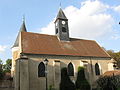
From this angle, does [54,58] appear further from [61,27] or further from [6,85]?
[6,85]

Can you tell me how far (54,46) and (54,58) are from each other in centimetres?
298

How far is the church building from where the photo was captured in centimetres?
2777

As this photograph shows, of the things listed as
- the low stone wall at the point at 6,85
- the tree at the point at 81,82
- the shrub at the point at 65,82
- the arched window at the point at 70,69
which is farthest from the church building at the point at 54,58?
the low stone wall at the point at 6,85

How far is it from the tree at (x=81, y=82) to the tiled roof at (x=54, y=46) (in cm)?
363

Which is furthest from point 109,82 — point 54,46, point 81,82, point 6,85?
point 6,85

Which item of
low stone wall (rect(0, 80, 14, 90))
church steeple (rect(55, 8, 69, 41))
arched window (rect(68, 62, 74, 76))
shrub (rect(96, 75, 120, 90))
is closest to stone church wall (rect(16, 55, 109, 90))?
arched window (rect(68, 62, 74, 76))

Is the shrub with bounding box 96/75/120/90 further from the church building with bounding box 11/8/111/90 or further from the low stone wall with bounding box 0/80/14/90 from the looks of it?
the low stone wall with bounding box 0/80/14/90

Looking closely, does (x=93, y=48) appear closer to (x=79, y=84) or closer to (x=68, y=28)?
(x=68, y=28)

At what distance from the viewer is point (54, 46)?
32.8 m

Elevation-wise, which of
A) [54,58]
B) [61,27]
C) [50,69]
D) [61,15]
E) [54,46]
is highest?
[61,15]

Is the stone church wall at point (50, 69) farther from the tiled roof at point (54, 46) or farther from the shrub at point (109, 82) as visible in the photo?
the shrub at point (109, 82)

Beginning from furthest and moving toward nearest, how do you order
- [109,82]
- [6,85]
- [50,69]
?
[6,85], [109,82], [50,69]

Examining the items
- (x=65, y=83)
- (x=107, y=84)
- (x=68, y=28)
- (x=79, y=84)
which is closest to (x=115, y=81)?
(x=107, y=84)

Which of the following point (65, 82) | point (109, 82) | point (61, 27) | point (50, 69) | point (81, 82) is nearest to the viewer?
point (65, 82)
